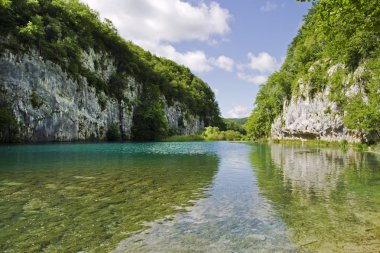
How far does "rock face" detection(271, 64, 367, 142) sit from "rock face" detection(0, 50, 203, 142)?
1817 inches

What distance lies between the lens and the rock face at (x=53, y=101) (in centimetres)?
5556

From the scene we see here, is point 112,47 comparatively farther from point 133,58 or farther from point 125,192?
point 125,192

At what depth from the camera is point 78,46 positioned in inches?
2987

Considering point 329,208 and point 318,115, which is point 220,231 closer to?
point 329,208


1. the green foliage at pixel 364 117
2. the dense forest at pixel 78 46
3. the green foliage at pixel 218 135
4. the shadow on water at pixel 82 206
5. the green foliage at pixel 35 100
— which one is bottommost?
the shadow on water at pixel 82 206

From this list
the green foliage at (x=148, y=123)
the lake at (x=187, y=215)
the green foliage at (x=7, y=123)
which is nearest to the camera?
the lake at (x=187, y=215)

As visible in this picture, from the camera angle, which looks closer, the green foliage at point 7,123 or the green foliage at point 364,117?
the green foliage at point 364,117

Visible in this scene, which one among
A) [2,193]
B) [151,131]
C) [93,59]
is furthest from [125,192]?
[151,131]

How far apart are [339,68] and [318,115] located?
1044 centimetres

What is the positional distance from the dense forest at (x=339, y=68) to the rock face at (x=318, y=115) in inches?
24.0

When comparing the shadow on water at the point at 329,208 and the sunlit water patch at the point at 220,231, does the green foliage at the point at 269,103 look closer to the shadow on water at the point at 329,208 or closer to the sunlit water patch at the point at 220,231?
the shadow on water at the point at 329,208

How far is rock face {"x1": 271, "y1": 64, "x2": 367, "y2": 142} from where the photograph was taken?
161ft

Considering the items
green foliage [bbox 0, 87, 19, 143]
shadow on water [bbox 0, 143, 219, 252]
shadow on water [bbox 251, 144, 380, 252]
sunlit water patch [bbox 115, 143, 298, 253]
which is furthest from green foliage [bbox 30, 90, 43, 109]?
sunlit water patch [bbox 115, 143, 298, 253]

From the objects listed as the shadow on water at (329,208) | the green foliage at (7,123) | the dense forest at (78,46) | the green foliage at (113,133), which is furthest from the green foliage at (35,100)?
the shadow on water at (329,208)
